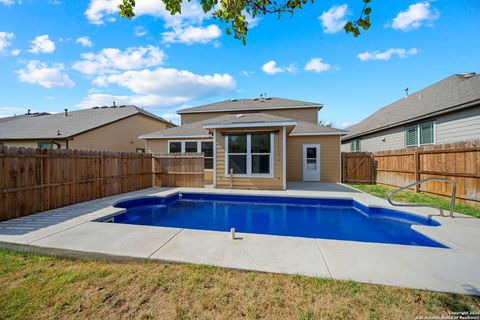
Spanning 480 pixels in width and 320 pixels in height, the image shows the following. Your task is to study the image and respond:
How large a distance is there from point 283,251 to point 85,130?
56.5ft

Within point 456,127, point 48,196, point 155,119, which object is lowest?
point 48,196

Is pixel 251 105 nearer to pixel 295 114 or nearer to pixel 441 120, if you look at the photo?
pixel 295 114

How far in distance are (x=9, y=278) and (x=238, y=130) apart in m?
8.64

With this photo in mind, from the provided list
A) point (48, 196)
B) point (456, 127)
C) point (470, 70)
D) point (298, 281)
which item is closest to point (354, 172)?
point (456, 127)

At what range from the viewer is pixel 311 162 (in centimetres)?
1330

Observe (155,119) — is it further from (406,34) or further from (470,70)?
(470,70)

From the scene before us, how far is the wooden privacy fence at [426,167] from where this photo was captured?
21.9 feet

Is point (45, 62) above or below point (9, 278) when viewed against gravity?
above

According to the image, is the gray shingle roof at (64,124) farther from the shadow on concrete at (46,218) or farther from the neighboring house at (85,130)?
the shadow on concrete at (46,218)

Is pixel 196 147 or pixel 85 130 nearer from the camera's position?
pixel 196 147

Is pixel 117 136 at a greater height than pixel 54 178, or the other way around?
pixel 117 136

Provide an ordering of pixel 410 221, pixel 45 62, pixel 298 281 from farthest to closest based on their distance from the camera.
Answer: pixel 45 62, pixel 410 221, pixel 298 281

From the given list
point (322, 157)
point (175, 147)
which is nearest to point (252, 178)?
point (322, 157)

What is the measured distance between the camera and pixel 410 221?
6133 mm
